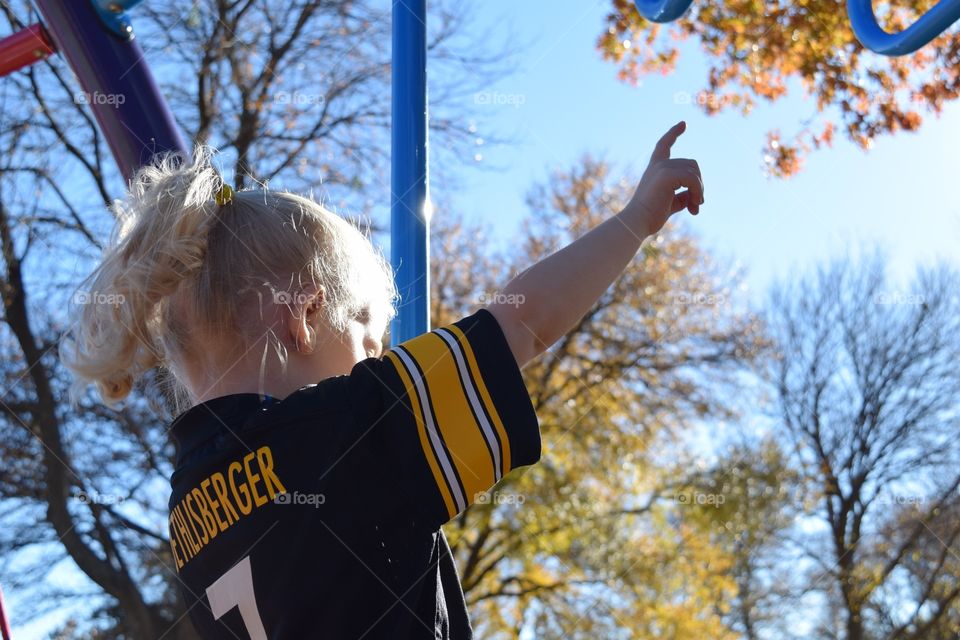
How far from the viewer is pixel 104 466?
6.97 m

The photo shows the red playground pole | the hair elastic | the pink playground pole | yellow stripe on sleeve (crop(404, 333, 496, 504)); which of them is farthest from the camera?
the red playground pole

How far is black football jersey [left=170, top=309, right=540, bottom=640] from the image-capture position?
3.38ft

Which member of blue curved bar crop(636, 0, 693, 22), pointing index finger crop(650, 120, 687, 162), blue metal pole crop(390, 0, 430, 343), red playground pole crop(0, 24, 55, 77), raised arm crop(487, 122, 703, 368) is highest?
red playground pole crop(0, 24, 55, 77)

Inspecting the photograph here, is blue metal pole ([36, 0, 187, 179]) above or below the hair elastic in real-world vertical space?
above

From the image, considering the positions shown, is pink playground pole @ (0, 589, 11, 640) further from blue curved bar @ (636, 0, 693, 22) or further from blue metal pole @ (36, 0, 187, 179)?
blue curved bar @ (636, 0, 693, 22)

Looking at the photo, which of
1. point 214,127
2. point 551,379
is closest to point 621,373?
point 551,379

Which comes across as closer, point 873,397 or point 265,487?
point 265,487

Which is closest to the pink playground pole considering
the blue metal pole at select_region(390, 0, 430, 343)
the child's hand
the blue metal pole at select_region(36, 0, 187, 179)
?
the blue metal pole at select_region(36, 0, 187, 179)

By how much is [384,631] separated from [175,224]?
0.57 metres

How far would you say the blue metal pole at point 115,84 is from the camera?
189cm

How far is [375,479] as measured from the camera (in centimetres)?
105

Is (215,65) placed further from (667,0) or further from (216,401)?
(216,401)

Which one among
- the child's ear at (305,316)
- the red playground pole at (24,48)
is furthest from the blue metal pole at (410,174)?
the red playground pole at (24,48)

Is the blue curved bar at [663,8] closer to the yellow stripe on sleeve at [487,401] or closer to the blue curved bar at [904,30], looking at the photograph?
the blue curved bar at [904,30]
